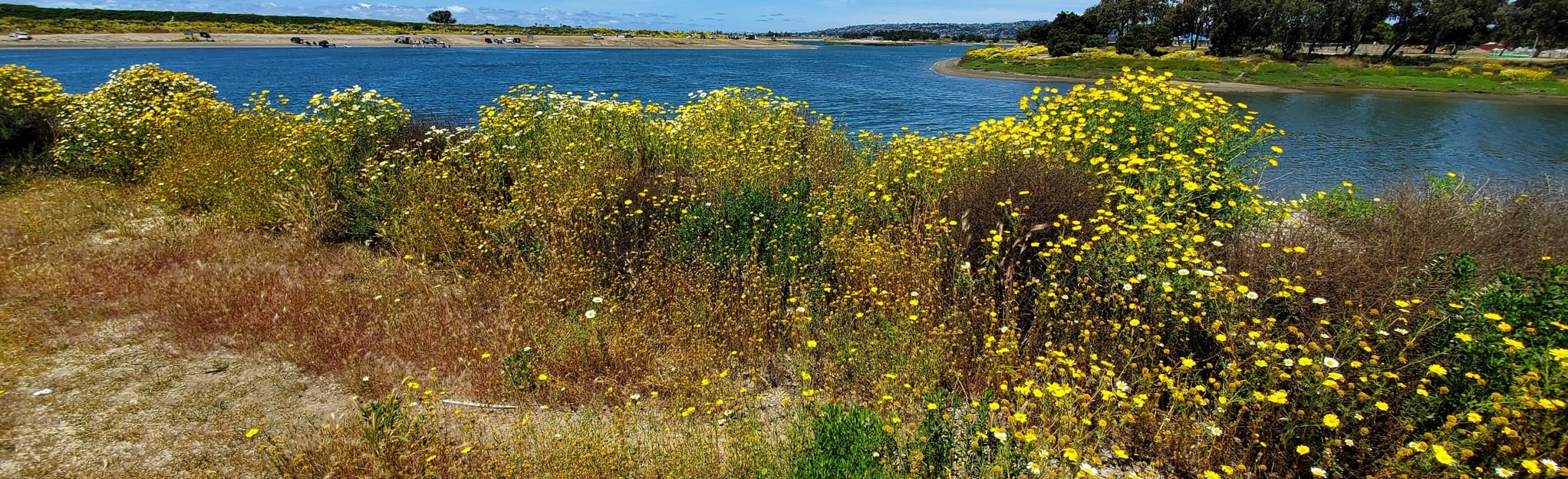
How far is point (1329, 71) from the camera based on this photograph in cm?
4753

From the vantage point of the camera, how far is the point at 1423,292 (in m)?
3.61

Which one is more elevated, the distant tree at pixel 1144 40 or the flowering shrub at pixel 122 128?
the distant tree at pixel 1144 40

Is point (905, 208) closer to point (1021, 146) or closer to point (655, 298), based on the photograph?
point (1021, 146)

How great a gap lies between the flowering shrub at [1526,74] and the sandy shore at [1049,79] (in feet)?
40.1

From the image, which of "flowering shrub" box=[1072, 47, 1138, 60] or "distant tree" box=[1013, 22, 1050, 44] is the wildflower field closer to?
"flowering shrub" box=[1072, 47, 1138, 60]

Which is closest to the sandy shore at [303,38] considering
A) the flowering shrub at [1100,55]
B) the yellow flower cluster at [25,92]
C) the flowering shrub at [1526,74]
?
the flowering shrub at [1100,55]

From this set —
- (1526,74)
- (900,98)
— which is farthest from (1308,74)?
(900,98)

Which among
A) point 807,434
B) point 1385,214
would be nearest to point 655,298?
point 807,434

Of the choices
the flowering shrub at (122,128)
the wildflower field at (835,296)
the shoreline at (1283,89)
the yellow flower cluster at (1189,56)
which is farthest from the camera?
the yellow flower cluster at (1189,56)

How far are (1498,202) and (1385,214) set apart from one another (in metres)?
1.32

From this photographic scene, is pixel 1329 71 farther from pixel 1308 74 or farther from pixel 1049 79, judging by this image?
pixel 1049 79

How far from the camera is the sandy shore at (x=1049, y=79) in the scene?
4175 centimetres

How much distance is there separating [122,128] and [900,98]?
103ft

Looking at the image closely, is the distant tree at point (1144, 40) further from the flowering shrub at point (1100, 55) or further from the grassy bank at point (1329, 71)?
the grassy bank at point (1329, 71)
